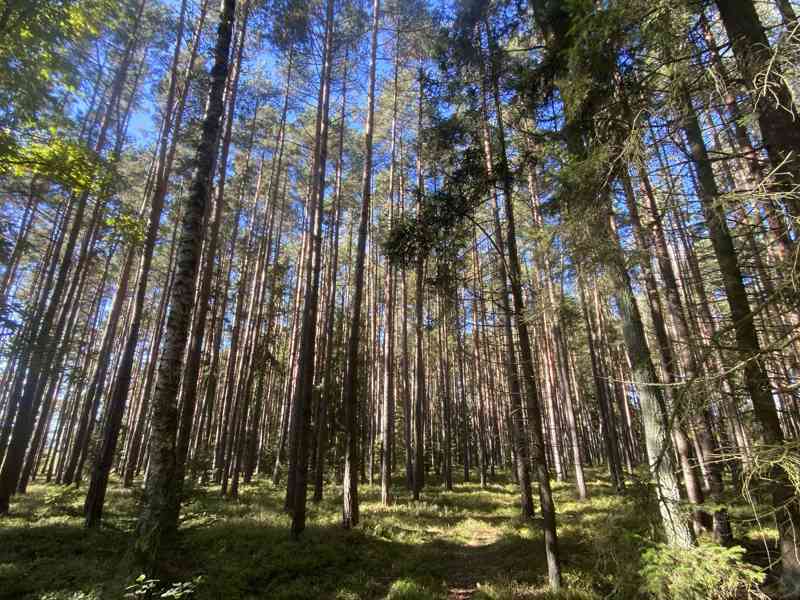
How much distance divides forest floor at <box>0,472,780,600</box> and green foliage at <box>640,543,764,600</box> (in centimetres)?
30

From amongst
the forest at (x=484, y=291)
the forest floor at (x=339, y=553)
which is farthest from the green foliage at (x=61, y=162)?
the forest floor at (x=339, y=553)

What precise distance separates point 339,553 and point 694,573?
265 inches

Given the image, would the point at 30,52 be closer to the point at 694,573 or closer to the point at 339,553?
the point at 339,553

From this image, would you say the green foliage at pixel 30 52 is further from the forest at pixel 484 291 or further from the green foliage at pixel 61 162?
the green foliage at pixel 61 162

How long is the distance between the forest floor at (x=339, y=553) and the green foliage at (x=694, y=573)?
0.30 m

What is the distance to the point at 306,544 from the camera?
28.2ft

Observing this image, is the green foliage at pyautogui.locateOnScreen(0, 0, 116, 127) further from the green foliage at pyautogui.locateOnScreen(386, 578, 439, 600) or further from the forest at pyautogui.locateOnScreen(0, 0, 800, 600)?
the green foliage at pyautogui.locateOnScreen(386, 578, 439, 600)

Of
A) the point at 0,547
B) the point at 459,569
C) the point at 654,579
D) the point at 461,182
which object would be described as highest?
the point at 461,182

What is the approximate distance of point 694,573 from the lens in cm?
390

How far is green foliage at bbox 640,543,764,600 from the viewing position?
12.3 ft

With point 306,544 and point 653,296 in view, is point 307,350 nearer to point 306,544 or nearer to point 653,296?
point 306,544

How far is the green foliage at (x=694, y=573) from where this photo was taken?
3.76 meters

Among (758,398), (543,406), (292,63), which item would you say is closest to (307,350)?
(758,398)

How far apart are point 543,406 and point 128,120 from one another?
25794mm
